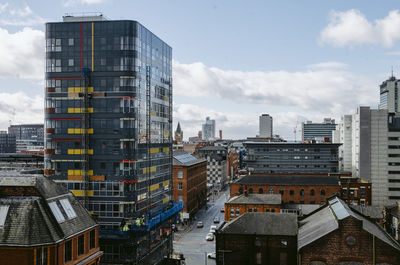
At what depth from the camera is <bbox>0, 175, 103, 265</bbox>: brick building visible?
32.5 metres

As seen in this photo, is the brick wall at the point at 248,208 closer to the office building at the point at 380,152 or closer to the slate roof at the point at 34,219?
the office building at the point at 380,152

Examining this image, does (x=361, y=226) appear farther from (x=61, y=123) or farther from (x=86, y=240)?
(x=61, y=123)

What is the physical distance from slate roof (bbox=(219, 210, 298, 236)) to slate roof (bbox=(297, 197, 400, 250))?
5.00 ft

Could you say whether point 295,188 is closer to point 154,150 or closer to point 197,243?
point 197,243

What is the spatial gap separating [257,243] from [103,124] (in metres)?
29.7

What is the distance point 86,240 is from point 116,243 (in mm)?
25184

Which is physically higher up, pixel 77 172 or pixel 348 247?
pixel 77 172

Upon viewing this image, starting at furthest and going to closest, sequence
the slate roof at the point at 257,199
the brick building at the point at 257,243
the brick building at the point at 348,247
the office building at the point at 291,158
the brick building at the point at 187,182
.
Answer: the office building at the point at 291,158 < the brick building at the point at 187,182 < the slate roof at the point at 257,199 < the brick building at the point at 257,243 < the brick building at the point at 348,247

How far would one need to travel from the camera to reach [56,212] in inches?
1427

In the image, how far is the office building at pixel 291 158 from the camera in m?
142

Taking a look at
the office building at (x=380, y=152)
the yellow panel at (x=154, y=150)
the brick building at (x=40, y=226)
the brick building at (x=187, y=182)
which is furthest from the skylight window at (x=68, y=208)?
the office building at (x=380, y=152)

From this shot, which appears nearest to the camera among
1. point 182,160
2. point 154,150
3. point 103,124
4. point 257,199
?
point 103,124

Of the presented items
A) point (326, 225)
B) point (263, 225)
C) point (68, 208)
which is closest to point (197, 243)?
point (263, 225)

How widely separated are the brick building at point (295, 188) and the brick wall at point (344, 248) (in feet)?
202
